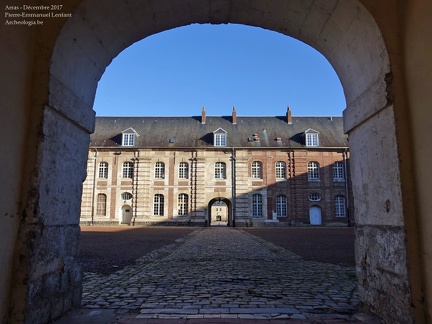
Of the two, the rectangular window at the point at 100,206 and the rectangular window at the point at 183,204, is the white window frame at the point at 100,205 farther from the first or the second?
the rectangular window at the point at 183,204

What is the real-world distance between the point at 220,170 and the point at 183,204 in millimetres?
4595

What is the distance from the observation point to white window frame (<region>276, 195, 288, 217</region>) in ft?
100

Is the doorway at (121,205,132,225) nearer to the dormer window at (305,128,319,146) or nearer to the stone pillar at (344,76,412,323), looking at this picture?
the dormer window at (305,128,319,146)

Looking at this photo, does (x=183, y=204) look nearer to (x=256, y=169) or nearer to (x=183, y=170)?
(x=183, y=170)

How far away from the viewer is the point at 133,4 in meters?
3.75

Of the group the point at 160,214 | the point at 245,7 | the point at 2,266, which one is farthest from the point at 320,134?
the point at 2,266

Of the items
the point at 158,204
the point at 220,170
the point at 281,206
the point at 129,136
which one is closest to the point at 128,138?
the point at 129,136

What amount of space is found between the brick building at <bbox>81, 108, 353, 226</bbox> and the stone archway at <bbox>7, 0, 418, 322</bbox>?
26.7m

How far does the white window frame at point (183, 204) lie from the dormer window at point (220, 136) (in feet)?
19.0

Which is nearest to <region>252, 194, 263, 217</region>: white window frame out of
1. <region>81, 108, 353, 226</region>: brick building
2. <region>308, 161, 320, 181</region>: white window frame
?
<region>81, 108, 353, 226</region>: brick building

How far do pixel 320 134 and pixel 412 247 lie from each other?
103ft

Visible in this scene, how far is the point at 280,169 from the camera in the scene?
31406 mm

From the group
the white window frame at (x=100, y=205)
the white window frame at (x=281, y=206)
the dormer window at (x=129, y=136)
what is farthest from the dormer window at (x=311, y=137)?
the white window frame at (x=100, y=205)

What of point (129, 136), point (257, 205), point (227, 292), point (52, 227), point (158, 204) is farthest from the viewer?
point (129, 136)
